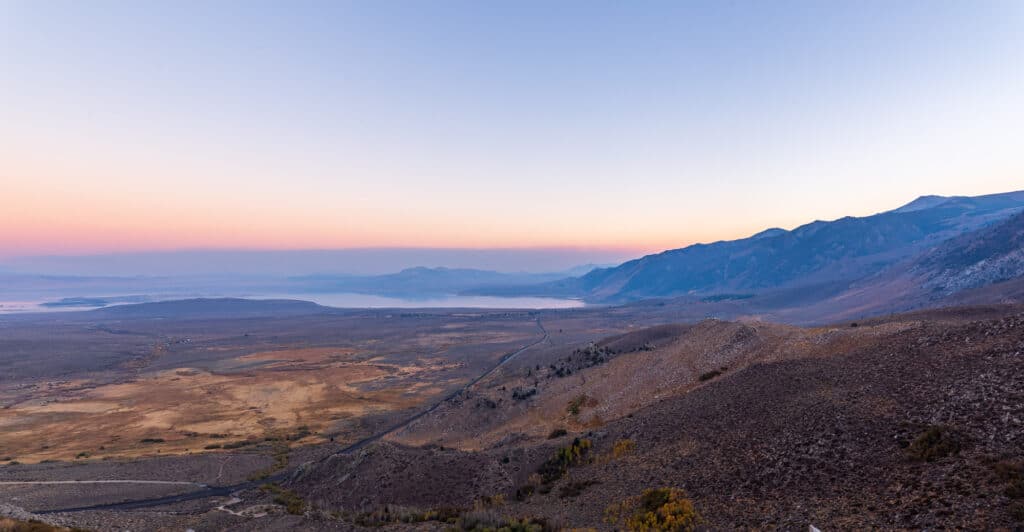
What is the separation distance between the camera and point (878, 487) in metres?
11.5

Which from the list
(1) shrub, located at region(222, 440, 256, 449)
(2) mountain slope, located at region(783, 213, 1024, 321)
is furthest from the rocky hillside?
(2) mountain slope, located at region(783, 213, 1024, 321)

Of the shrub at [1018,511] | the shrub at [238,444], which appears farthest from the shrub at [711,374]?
the shrub at [238,444]

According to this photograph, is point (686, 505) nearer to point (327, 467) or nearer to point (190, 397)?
point (327, 467)

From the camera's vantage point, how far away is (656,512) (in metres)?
13.5

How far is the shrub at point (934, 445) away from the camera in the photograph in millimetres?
11562

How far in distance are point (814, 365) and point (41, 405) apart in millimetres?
78373

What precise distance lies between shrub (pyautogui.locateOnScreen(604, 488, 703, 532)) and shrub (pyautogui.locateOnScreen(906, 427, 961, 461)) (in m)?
5.55

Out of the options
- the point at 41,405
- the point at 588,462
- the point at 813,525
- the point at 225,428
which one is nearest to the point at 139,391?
the point at 41,405

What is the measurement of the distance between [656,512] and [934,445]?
22.9 feet

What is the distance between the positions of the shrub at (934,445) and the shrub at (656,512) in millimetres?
5554

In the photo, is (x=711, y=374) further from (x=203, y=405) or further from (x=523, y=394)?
(x=203, y=405)

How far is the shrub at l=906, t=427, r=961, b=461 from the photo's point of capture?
11562mm

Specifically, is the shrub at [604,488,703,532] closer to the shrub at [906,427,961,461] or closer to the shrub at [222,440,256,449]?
the shrub at [906,427,961,461]

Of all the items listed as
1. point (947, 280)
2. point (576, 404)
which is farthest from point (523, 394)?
point (947, 280)
